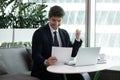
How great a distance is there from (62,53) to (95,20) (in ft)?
6.57

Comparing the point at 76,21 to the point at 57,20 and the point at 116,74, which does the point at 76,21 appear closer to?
the point at 116,74

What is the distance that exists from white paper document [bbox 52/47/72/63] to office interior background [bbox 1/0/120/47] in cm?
180

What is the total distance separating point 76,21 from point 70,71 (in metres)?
2.35

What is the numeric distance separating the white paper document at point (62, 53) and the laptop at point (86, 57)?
8 cm

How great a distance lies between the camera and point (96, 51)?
2.51 m

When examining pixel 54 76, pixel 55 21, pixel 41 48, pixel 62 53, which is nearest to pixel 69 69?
pixel 62 53

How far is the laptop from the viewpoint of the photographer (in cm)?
237

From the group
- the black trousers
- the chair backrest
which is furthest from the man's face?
the chair backrest

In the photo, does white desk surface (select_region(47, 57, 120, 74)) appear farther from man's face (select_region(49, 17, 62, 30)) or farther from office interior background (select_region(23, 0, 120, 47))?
office interior background (select_region(23, 0, 120, 47))

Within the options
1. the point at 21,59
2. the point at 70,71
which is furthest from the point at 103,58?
the point at 21,59

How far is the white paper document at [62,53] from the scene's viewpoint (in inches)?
93.6

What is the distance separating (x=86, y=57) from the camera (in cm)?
242

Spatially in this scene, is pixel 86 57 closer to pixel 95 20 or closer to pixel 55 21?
pixel 55 21

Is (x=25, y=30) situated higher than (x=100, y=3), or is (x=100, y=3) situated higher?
(x=100, y=3)
